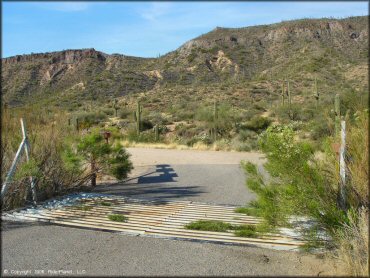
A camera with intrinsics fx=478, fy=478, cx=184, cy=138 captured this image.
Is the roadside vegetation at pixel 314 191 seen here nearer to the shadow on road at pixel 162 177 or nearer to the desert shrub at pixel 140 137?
the shadow on road at pixel 162 177

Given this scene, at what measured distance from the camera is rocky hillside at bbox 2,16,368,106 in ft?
159

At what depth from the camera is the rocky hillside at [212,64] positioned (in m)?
48.4

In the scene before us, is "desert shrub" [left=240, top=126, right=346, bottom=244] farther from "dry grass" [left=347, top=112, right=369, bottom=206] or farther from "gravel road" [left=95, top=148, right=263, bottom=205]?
"gravel road" [left=95, top=148, right=263, bottom=205]

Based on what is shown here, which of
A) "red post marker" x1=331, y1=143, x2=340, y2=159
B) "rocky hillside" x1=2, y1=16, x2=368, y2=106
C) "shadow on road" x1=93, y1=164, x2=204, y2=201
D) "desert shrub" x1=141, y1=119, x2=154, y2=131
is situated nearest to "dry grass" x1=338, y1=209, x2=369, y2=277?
"red post marker" x1=331, y1=143, x2=340, y2=159

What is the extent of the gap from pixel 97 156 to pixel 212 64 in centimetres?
5028

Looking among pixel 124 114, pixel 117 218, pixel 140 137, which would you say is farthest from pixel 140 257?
pixel 124 114

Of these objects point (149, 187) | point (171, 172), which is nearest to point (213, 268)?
point (149, 187)

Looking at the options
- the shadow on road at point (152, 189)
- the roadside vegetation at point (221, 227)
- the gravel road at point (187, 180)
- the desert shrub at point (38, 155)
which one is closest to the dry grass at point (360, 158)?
the gravel road at point (187, 180)

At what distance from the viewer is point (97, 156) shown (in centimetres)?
1108

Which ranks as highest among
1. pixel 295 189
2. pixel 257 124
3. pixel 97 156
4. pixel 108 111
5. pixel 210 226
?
pixel 108 111

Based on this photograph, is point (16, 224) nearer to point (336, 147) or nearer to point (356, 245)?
point (336, 147)

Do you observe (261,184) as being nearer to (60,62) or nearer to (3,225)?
(3,225)

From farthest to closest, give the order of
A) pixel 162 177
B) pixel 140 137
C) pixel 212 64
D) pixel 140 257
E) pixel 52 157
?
pixel 212 64
pixel 140 137
pixel 162 177
pixel 52 157
pixel 140 257

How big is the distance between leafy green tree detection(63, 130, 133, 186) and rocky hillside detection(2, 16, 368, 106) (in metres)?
33.0
